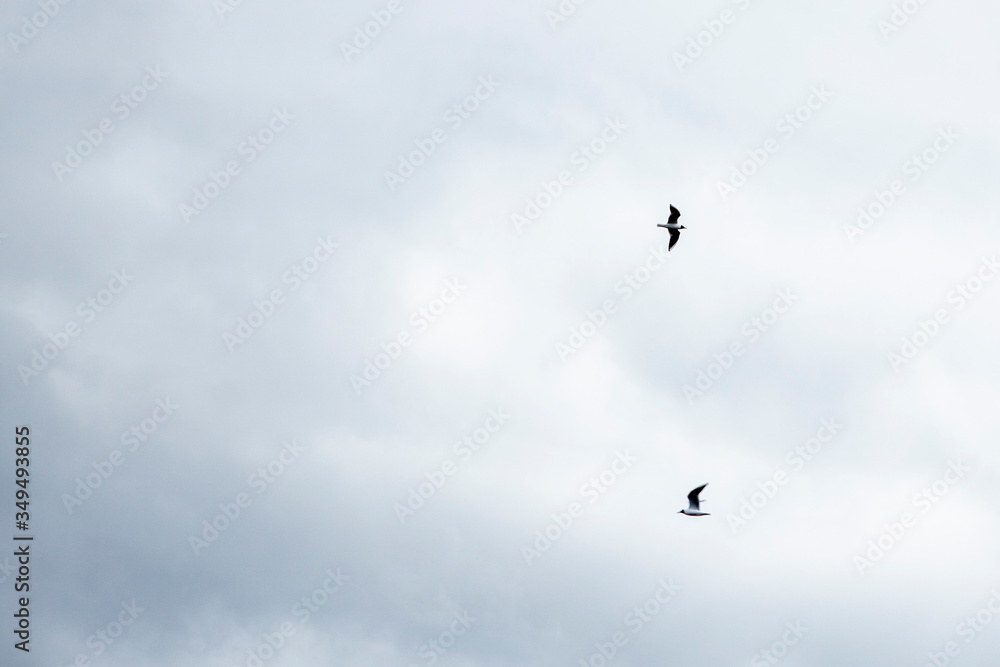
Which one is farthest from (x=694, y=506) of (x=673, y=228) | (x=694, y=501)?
(x=673, y=228)

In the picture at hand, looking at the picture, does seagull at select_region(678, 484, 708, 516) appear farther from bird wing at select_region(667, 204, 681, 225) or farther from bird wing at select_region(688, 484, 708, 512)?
bird wing at select_region(667, 204, 681, 225)

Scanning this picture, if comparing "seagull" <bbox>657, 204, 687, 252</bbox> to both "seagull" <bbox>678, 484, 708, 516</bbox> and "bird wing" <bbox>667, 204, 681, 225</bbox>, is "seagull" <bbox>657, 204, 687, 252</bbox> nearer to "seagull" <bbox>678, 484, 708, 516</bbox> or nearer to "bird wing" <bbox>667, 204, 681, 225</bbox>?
"bird wing" <bbox>667, 204, 681, 225</bbox>

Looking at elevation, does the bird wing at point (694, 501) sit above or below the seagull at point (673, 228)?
below

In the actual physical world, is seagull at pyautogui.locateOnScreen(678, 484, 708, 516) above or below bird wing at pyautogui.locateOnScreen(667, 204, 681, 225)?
below

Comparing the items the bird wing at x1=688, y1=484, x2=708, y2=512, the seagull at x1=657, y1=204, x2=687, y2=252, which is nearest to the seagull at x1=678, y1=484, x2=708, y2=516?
the bird wing at x1=688, y1=484, x2=708, y2=512

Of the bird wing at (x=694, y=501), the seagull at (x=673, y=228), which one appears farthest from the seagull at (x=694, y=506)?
the seagull at (x=673, y=228)

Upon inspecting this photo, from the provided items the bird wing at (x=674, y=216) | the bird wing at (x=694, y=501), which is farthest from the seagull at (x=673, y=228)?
the bird wing at (x=694, y=501)

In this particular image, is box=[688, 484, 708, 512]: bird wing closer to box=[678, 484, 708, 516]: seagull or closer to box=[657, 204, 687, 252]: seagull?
box=[678, 484, 708, 516]: seagull

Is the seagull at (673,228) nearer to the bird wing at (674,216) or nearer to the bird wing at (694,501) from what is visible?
the bird wing at (674,216)

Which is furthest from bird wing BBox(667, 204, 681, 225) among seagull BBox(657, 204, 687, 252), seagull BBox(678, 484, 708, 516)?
Answer: seagull BBox(678, 484, 708, 516)

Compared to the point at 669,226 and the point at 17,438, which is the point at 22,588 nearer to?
the point at 17,438

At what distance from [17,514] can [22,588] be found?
7.66 m

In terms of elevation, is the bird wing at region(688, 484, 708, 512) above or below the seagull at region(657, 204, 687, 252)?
below

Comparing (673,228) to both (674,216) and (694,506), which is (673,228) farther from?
(694,506)
